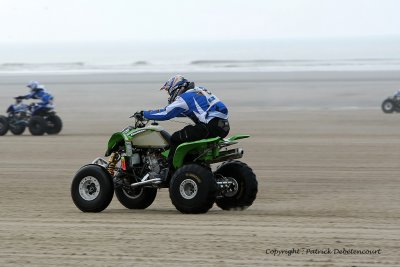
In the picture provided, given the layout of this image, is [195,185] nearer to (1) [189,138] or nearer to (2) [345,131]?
(1) [189,138]

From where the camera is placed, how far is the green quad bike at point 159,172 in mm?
11438

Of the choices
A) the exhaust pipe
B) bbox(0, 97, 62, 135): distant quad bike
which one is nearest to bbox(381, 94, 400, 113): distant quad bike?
bbox(0, 97, 62, 135): distant quad bike

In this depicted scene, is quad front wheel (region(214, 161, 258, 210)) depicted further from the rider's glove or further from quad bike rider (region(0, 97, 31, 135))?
quad bike rider (region(0, 97, 31, 135))

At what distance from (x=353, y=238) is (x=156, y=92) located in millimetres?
42648

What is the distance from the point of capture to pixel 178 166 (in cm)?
1163

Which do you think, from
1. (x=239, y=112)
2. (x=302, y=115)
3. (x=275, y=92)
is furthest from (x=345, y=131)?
(x=275, y=92)

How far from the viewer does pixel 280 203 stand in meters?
13.3

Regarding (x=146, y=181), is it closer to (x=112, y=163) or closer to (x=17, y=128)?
(x=112, y=163)

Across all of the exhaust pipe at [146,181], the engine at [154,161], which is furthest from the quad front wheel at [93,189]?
the engine at [154,161]

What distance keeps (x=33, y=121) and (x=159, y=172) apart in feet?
50.8

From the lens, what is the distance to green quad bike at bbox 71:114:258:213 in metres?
11.4

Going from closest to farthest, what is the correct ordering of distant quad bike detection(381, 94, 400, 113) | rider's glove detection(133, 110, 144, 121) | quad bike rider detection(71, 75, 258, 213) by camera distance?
quad bike rider detection(71, 75, 258, 213) < rider's glove detection(133, 110, 144, 121) < distant quad bike detection(381, 94, 400, 113)

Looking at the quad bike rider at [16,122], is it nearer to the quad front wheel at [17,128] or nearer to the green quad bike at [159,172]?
the quad front wheel at [17,128]

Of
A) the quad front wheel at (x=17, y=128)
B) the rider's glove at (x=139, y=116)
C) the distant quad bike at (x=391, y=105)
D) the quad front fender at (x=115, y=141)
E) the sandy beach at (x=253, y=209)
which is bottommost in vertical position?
the sandy beach at (x=253, y=209)
